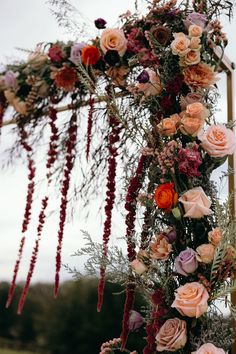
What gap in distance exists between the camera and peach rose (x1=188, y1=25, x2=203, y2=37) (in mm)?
2342

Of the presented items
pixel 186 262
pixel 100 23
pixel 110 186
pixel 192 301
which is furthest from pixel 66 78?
pixel 192 301

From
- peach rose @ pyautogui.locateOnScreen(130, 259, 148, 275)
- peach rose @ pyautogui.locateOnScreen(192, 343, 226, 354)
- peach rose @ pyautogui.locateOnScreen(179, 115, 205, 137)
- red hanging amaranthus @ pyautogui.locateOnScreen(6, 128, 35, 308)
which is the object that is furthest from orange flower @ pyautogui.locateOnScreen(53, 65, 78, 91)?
peach rose @ pyautogui.locateOnScreen(192, 343, 226, 354)

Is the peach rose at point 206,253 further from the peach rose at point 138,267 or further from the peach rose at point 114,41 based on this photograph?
the peach rose at point 114,41

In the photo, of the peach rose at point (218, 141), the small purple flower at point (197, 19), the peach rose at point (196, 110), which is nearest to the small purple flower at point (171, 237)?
the peach rose at point (218, 141)

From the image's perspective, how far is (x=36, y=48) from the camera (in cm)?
303

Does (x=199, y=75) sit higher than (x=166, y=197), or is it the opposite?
(x=199, y=75)

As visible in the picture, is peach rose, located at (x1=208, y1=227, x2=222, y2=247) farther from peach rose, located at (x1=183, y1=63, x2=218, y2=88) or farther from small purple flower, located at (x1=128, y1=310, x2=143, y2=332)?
peach rose, located at (x1=183, y1=63, x2=218, y2=88)

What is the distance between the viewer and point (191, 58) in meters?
2.33

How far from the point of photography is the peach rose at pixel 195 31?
7.68 ft

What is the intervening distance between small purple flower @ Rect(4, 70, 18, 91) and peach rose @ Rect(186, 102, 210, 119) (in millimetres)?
1150

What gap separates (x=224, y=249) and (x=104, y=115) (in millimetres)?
1063

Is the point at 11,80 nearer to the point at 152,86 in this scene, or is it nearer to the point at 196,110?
the point at 152,86

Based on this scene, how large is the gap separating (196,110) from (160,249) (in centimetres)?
51

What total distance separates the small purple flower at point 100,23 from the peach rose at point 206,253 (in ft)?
3.82
